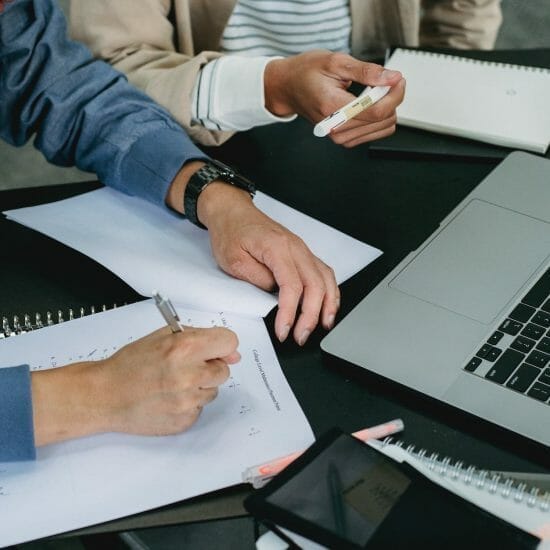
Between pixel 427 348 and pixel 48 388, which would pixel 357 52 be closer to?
pixel 427 348

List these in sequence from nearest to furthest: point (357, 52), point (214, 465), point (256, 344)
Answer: point (214, 465) → point (256, 344) → point (357, 52)

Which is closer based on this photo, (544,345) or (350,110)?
(544,345)

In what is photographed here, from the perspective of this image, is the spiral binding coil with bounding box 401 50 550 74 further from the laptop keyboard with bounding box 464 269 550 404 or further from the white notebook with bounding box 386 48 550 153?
the laptop keyboard with bounding box 464 269 550 404

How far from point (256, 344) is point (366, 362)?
0.37ft

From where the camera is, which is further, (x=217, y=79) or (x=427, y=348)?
(x=217, y=79)

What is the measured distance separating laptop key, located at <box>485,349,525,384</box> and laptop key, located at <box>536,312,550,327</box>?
0.05 meters

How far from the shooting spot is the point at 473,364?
0.78 meters

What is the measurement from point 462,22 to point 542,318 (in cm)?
89

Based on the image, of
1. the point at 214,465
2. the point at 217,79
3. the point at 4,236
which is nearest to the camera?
the point at 214,465

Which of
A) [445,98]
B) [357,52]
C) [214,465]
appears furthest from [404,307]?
[357,52]

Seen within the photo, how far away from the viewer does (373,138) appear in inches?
43.4

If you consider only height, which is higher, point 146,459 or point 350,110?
point 350,110

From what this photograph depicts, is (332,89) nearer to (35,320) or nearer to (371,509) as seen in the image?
(35,320)

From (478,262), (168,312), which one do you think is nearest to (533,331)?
(478,262)
